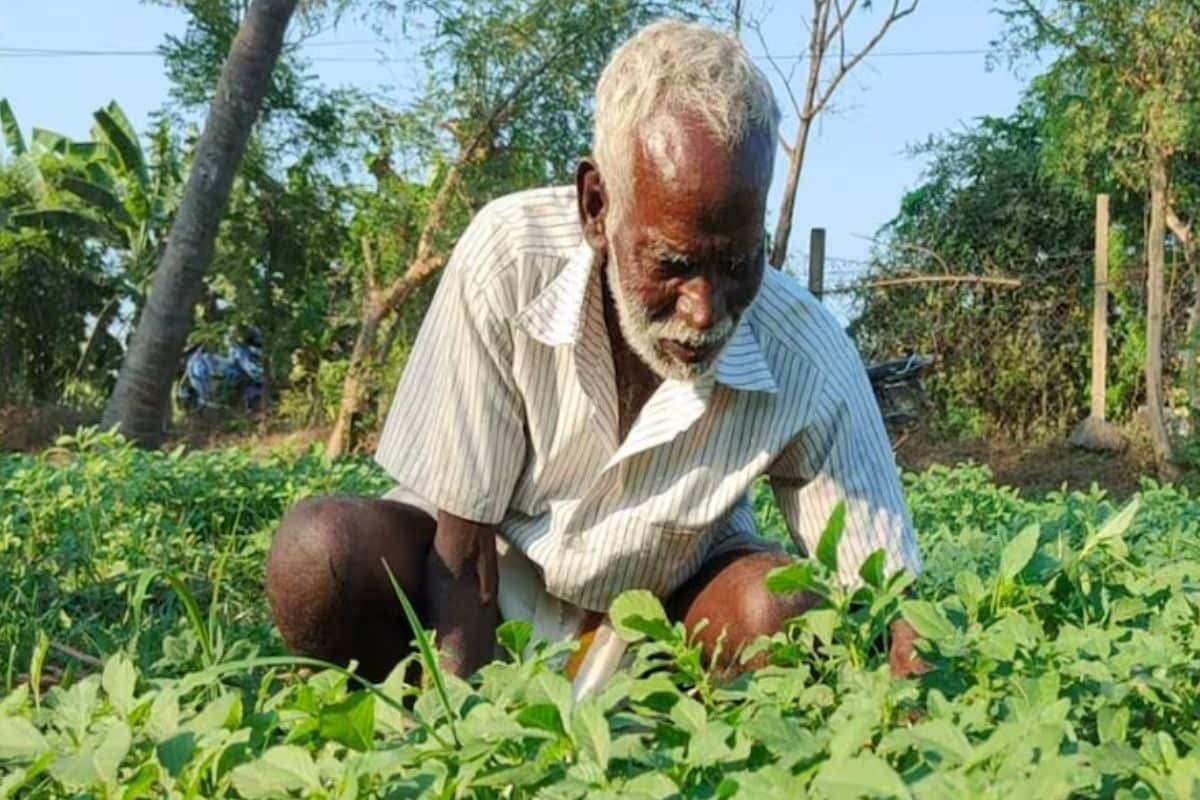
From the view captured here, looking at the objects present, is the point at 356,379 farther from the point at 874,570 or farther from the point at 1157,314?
the point at 874,570

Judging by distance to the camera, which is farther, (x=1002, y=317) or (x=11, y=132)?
(x=11, y=132)

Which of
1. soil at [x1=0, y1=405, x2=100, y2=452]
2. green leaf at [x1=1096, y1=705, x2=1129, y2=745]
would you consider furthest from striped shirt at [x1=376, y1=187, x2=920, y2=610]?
soil at [x1=0, y1=405, x2=100, y2=452]

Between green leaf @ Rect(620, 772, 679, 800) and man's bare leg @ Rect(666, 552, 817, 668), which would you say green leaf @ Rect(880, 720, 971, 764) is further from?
man's bare leg @ Rect(666, 552, 817, 668)

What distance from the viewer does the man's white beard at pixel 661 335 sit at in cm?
220

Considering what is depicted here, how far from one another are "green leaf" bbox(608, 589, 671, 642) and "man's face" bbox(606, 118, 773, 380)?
74cm

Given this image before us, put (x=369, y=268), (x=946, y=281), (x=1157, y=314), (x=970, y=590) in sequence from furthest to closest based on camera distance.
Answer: (x=369, y=268) → (x=946, y=281) → (x=1157, y=314) → (x=970, y=590)

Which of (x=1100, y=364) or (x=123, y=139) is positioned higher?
(x=123, y=139)

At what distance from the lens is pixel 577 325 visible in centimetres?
245

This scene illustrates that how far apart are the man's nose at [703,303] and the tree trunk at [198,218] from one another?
5.97m

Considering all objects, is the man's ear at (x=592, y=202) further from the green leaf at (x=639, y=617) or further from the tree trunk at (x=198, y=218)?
the tree trunk at (x=198, y=218)

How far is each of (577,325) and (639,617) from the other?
1.06 meters

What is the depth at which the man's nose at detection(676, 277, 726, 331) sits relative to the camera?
2.16 m

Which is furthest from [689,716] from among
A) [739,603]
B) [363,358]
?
[363,358]

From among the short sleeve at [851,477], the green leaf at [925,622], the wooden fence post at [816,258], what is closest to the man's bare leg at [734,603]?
the short sleeve at [851,477]
